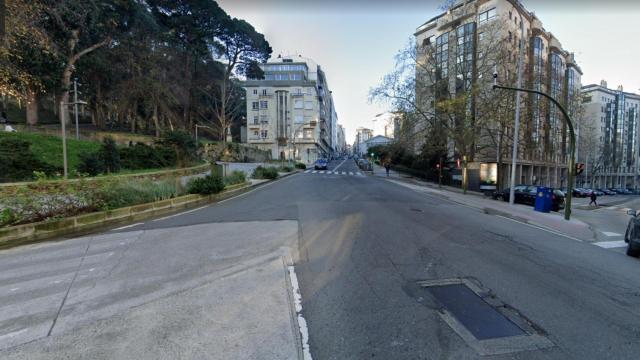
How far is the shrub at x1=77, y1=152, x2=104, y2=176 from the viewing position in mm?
13879

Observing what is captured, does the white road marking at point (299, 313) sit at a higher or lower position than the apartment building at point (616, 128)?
lower

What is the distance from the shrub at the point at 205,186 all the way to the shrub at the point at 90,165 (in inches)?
205

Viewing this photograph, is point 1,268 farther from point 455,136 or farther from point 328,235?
point 455,136

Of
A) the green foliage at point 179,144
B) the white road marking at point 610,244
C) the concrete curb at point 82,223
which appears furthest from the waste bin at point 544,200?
the green foliage at point 179,144

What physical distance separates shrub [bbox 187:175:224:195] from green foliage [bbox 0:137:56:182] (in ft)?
20.0

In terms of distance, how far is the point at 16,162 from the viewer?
469 inches

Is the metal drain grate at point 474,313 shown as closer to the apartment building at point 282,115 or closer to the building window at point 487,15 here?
the building window at point 487,15

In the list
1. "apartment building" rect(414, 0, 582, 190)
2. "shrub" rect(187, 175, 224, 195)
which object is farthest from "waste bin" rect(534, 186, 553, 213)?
"shrub" rect(187, 175, 224, 195)

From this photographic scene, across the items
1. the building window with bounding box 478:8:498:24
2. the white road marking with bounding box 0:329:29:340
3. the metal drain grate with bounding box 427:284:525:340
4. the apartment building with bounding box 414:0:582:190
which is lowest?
the metal drain grate with bounding box 427:284:525:340

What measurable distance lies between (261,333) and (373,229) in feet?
17.9

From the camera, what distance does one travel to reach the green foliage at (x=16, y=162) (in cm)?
1135

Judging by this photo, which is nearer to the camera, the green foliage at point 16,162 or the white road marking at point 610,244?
the white road marking at point 610,244

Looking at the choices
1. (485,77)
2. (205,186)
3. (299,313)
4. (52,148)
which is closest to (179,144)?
(52,148)

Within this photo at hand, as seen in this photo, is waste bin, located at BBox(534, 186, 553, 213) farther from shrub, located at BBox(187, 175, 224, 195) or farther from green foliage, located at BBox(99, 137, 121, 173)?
green foliage, located at BBox(99, 137, 121, 173)
